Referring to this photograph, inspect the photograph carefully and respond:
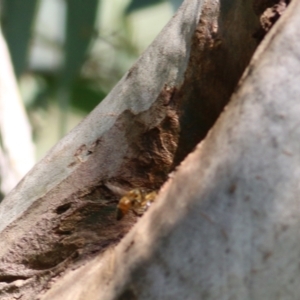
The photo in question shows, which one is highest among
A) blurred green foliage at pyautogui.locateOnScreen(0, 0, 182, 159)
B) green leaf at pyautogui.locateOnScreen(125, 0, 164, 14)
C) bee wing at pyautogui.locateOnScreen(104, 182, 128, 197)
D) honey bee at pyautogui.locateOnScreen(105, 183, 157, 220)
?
honey bee at pyautogui.locateOnScreen(105, 183, 157, 220)

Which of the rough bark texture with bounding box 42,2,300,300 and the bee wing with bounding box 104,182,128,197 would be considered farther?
the bee wing with bounding box 104,182,128,197

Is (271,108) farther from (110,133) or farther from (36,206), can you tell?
(36,206)

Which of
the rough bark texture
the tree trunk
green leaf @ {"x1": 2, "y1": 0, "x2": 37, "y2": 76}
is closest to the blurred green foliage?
green leaf @ {"x1": 2, "y1": 0, "x2": 37, "y2": 76}

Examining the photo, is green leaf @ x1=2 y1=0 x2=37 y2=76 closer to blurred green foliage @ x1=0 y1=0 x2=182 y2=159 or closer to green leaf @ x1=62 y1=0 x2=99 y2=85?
blurred green foliage @ x1=0 y1=0 x2=182 y2=159

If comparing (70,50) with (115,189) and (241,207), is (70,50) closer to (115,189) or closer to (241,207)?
(115,189)

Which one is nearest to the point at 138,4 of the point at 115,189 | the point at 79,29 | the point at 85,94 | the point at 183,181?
the point at 79,29
